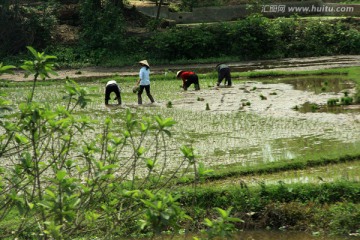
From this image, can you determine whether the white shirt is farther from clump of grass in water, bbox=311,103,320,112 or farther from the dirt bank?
the dirt bank

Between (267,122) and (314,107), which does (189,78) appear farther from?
(267,122)

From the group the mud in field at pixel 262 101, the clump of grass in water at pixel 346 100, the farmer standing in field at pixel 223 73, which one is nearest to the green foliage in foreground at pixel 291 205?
the mud in field at pixel 262 101

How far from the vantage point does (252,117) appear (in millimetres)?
15242

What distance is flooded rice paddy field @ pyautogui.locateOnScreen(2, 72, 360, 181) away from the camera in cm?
1212

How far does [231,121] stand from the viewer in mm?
14938

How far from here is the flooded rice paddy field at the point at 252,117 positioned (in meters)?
12.1

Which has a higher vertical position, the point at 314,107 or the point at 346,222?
the point at 314,107

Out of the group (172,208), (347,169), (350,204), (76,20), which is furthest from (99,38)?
(172,208)

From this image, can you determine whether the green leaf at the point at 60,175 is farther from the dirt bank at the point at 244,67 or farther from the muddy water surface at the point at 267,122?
the dirt bank at the point at 244,67

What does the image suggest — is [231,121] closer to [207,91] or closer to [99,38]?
[207,91]

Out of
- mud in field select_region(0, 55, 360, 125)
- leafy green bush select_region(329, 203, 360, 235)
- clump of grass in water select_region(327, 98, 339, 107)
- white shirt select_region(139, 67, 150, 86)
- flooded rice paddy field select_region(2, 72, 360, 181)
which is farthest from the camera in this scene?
white shirt select_region(139, 67, 150, 86)

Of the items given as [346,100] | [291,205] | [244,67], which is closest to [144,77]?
[346,100]

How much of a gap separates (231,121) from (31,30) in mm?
16214

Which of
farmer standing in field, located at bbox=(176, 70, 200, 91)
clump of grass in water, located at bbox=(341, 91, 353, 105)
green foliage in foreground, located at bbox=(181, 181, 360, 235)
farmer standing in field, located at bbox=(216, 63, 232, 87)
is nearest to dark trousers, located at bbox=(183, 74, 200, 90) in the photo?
farmer standing in field, located at bbox=(176, 70, 200, 91)
